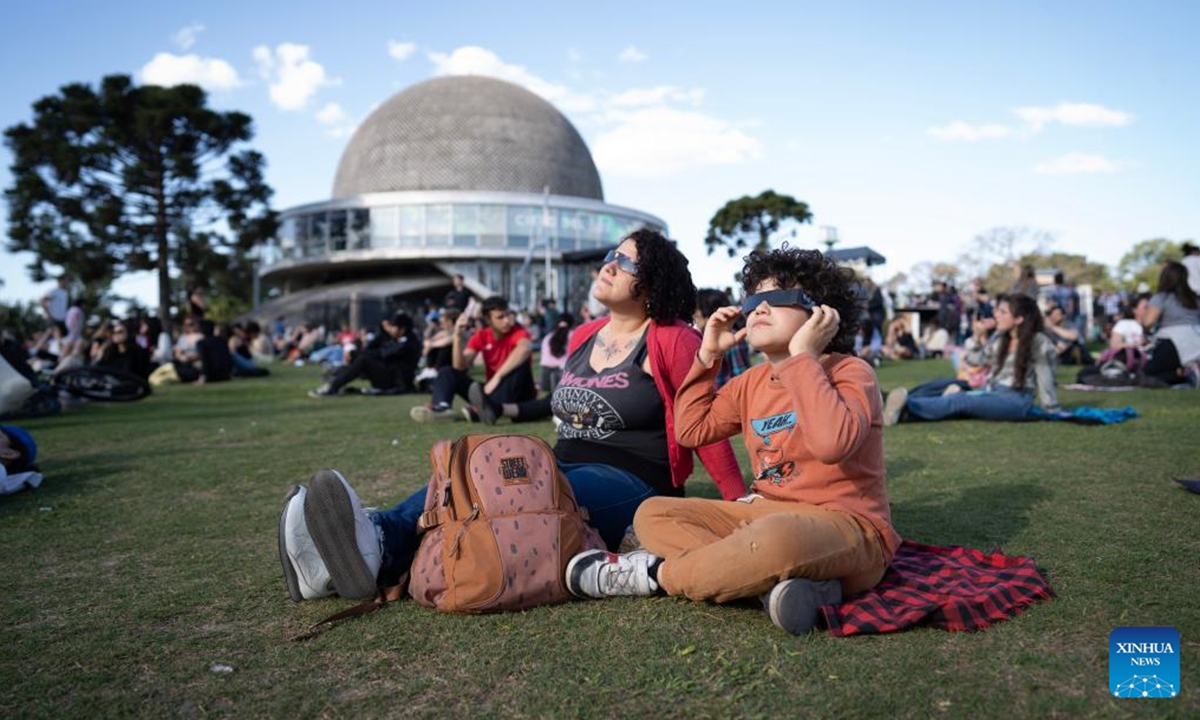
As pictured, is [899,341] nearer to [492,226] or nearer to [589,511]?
[589,511]

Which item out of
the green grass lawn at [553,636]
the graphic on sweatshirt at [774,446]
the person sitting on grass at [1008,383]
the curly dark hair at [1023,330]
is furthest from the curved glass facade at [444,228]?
the graphic on sweatshirt at [774,446]

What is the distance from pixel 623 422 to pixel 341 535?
1.09 metres

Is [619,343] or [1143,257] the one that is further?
[1143,257]

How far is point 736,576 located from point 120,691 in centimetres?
156

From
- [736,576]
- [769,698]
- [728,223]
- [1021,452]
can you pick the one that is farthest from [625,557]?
[728,223]

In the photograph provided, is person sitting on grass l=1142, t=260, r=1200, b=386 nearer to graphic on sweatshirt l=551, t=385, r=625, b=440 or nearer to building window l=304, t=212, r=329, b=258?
graphic on sweatshirt l=551, t=385, r=625, b=440

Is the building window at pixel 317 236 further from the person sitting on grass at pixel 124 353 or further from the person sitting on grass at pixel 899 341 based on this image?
the person sitting on grass at pixel 124 353

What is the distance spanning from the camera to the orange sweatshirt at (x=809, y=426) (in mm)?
2264

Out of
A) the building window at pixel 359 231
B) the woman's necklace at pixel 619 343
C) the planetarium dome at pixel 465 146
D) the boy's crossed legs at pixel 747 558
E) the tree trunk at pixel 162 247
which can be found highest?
the planetarium dome at pixel 465 146

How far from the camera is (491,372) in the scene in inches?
322

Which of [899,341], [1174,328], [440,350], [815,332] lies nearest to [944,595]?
[815,332]

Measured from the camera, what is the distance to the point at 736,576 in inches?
89.2

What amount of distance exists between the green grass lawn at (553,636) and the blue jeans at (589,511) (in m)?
0.19

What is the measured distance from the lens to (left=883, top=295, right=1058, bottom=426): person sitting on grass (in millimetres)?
6684
